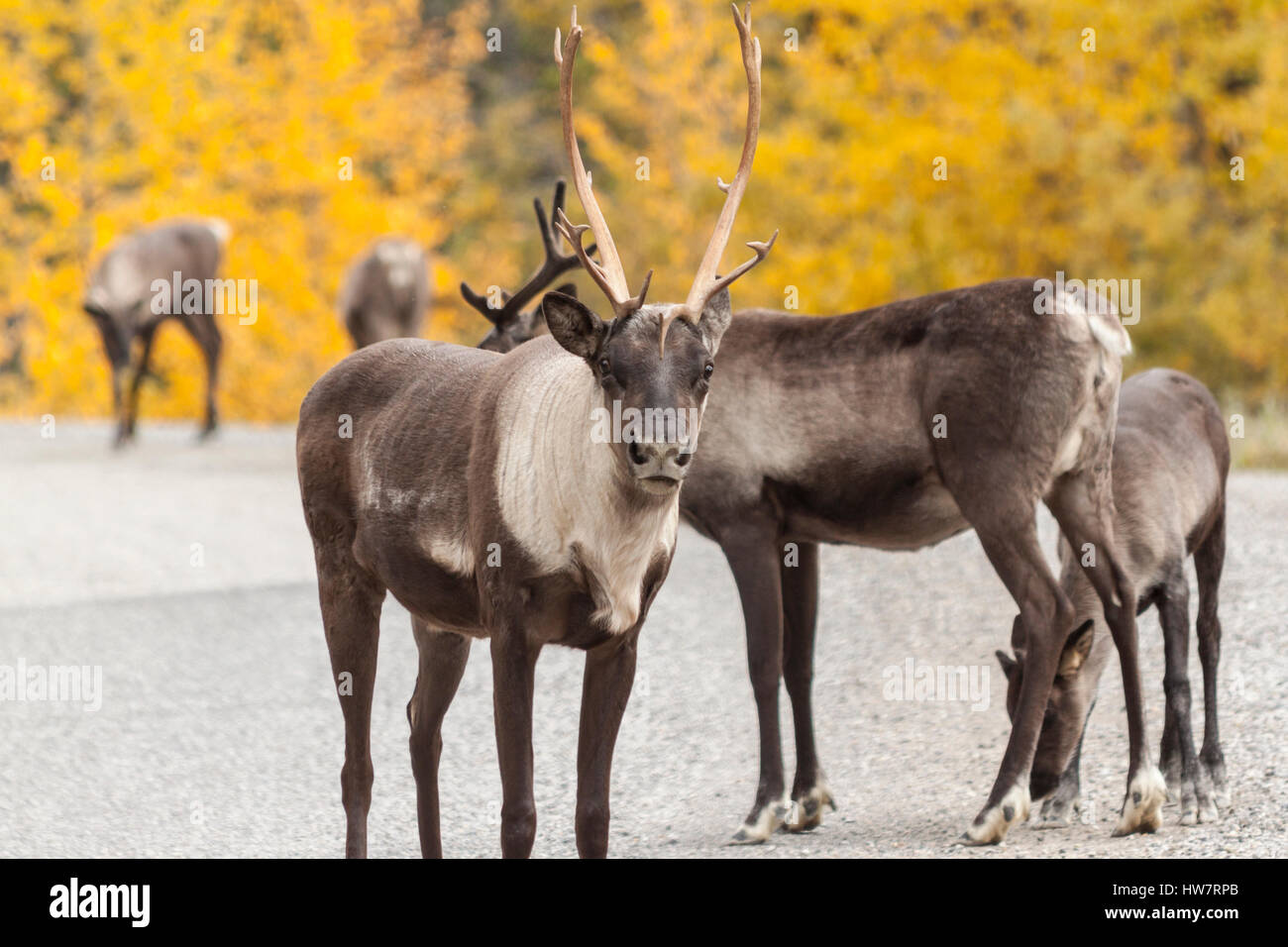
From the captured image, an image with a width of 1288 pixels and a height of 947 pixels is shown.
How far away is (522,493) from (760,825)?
2.10m

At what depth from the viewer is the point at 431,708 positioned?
5.27 m

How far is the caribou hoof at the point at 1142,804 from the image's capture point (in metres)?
5.77

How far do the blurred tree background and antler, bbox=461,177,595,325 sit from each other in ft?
17.8

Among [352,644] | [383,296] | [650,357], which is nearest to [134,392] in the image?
[383,296]

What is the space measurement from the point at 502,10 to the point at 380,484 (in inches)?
1001

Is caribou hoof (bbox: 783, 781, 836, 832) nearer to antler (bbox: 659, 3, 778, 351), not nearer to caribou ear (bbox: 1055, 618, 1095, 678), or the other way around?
caribou ear (bbox: 1055, 618, 1095, 678)

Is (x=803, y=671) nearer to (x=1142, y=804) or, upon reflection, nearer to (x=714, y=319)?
(x=1142, y=804)

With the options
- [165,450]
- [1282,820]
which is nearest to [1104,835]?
[1282,820]

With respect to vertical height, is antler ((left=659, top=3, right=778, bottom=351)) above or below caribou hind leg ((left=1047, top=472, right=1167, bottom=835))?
above

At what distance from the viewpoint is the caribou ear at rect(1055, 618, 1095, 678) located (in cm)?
598

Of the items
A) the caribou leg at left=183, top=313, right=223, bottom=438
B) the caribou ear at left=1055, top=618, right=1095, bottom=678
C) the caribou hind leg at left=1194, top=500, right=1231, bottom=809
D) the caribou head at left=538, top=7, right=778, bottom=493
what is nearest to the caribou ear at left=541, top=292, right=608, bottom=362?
the caribou head at left=538, top=7, right=778, bottom=493

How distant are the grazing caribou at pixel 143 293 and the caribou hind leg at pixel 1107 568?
11815 mm

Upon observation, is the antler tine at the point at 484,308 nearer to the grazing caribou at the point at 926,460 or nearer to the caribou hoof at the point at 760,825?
the grazing caribou at the point at 926,460

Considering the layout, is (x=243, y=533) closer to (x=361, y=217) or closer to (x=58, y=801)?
(x=58, y=801)
